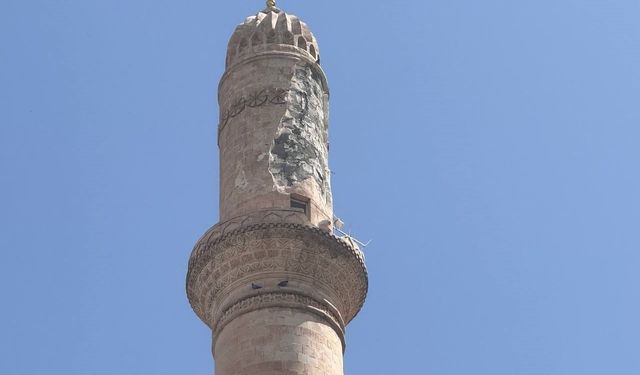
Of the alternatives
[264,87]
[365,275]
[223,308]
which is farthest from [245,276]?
[264,87]

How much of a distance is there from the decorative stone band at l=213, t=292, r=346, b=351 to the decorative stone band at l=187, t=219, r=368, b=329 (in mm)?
124

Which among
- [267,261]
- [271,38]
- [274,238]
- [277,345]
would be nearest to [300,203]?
[274,238]

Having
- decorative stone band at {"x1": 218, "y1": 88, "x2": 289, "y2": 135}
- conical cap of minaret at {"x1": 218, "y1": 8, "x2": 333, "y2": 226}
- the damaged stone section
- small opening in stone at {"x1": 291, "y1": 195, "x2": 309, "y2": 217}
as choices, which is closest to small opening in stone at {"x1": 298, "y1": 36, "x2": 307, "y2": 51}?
conical cap of minaret at {"x1": 218, "y1": 8, "x2": 333, "y2": 226}

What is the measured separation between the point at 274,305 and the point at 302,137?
2.90 m

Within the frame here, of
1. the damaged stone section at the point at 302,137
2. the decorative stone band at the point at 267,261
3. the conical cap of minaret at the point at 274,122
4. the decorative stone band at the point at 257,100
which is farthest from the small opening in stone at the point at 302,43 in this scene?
the decorative stone band at the point at 267,261

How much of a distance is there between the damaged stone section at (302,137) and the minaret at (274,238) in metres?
0.02

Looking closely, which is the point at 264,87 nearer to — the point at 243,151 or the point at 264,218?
the point at 243,151

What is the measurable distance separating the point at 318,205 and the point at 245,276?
153 centimetres

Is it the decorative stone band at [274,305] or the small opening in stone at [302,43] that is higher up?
the small opening in stone at [302,43]

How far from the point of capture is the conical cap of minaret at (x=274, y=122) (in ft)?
59.6

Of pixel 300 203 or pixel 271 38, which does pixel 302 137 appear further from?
pixel 271 38

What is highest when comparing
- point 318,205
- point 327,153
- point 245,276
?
point 327,153

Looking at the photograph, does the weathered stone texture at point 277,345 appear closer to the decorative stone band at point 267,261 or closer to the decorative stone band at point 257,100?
the decorative stone band at point 267,261

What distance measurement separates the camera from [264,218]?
17.6 meters
